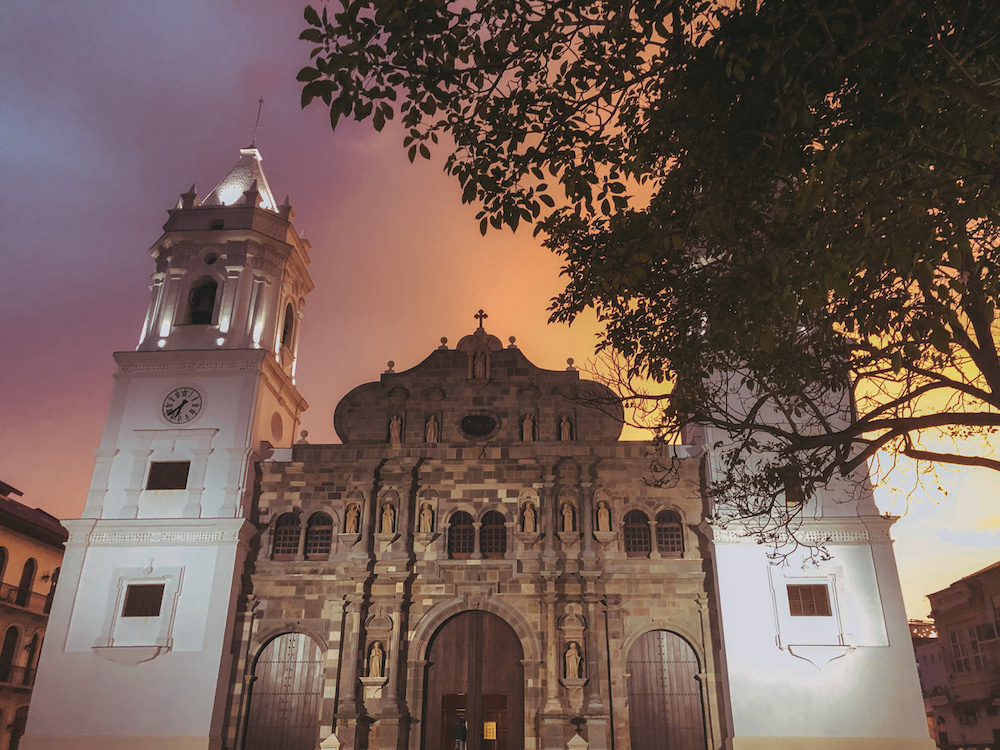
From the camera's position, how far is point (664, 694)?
784 inches

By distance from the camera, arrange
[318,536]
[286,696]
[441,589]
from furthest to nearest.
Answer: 1. [318,536]
2. [441,589]
3. [286,696]

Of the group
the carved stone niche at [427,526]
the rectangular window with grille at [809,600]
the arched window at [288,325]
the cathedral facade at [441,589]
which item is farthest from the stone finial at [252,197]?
the rectangular window with grille at [809,600]

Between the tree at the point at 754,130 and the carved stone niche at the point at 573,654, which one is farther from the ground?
the tree at the point at 754,130

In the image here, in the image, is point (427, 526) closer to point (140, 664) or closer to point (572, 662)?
point (572, 662)

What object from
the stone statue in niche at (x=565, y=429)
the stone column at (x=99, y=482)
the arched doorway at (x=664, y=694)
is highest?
the stone statue in niche at (x=565, y=429)

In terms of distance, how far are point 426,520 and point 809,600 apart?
1014 centimetres

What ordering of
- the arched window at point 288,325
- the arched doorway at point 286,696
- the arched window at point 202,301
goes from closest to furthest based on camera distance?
the arched doorway at point 286,696 < the arched window at point 202,301 < the arched window at point 288,325

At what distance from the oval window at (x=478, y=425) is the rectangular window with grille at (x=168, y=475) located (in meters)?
7.85

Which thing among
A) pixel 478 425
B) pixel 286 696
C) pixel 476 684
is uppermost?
pixel 478 425

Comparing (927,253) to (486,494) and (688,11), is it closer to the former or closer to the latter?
(688,11)

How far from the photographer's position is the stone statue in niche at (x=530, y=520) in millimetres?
21453

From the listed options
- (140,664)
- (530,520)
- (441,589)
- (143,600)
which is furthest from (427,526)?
(140,664)

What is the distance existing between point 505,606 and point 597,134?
15826mm

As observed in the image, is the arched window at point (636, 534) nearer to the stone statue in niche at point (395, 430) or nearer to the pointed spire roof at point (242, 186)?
the stone statue in niche at point (395, 430)
